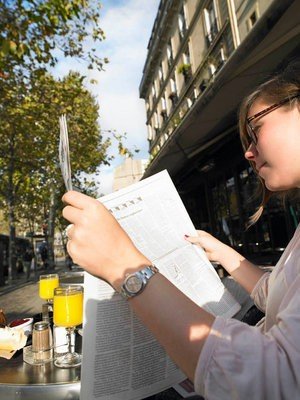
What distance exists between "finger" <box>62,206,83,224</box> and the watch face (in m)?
0.20

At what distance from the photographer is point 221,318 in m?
0.72

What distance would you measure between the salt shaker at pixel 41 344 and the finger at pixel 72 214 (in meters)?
A: 0.97

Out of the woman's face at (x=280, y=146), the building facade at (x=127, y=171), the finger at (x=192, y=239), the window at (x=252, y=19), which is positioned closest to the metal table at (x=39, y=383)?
the finger at (x=192, y=239)

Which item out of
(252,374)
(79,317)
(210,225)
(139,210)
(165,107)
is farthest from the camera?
(165,107)

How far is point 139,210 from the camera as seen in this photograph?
1138mm

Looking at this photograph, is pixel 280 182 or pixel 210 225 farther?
pixel 210 225

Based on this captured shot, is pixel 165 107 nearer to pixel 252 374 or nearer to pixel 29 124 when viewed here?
pixel 29 124

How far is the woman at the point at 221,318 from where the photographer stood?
0.64 m

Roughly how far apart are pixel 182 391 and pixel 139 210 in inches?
30.0

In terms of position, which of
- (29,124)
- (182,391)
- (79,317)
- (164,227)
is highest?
(29,124)

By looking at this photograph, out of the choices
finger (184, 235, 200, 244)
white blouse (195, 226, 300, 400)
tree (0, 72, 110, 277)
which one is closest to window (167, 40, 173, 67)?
tree (0, 72, 110, 277)

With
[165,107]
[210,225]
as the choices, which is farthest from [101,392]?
[165,107]

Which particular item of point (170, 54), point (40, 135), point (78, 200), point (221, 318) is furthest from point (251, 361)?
point (170, 54)

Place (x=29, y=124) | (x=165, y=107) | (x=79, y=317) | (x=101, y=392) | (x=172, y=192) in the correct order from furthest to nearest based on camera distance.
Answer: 1. (x=165, y=107)
2. (x=29, y=124)
3. (x=79, y=317)
4. (x=172, y=192)
5. (x=101, y=392)
